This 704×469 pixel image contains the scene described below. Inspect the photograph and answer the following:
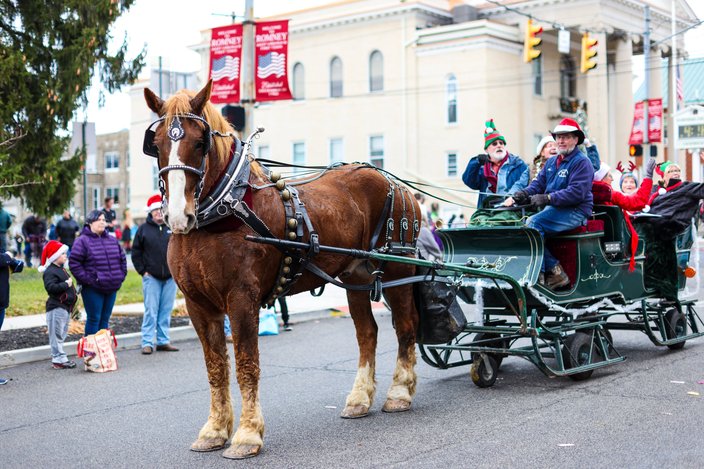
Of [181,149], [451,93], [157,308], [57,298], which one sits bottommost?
[157,308]

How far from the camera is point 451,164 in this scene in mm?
40844

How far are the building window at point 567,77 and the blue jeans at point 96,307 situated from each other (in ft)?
120

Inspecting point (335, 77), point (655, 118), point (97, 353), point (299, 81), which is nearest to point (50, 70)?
point (97, 353)

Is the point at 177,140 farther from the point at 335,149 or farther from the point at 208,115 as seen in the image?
the point at 335,149

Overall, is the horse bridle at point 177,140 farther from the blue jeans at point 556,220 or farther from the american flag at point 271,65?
the american flag at point 271,65

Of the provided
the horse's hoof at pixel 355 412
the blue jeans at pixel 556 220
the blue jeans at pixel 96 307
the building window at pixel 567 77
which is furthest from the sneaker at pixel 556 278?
the building window at pixel 567 77

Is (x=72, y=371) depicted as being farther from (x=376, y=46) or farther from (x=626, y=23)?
(x=626, y=23)

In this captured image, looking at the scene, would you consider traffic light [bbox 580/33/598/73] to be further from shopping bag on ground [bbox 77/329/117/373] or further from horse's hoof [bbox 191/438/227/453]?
horse's hoof [bbox 191/438/227/453]

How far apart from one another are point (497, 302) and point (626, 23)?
38177 mm

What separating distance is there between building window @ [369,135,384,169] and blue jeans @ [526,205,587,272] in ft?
114

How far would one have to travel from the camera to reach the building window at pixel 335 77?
43594 mm

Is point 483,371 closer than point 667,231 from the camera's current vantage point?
Yes

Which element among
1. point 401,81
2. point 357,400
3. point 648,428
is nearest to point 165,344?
point 357,400

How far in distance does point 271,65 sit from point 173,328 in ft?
17.5
